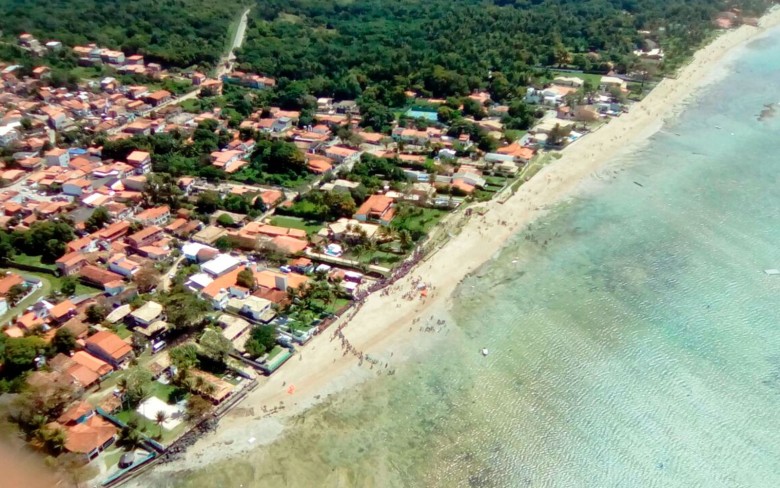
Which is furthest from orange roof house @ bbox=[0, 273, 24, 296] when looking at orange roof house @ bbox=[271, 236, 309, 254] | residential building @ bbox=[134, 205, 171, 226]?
orange roof house @ bbox=[271, 236, 309, 254]

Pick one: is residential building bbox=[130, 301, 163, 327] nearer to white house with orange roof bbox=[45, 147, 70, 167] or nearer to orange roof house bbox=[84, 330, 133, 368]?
orange roof house bbox=[84, 330, 133, 368]

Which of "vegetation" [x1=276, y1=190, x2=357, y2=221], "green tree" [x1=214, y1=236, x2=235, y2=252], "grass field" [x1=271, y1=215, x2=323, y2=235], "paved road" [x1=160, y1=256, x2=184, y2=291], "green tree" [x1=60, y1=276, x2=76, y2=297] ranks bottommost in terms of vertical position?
"grass field" [x1=271, y1=215, x2=323, y2=235]

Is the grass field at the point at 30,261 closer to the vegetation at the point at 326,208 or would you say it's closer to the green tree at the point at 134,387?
the green tree at the point at 134,387

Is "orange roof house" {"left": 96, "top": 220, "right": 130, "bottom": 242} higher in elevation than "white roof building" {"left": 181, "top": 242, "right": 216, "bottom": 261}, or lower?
higher

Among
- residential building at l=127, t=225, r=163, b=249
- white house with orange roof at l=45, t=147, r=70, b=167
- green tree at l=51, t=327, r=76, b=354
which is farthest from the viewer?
white house with orange roof at l=45, t=147, r=70, b=167

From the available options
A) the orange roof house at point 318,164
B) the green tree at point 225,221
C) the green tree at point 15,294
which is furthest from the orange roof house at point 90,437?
the orange roof house at point 318,164

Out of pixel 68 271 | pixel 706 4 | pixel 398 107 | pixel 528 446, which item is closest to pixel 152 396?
pixel 68 271
